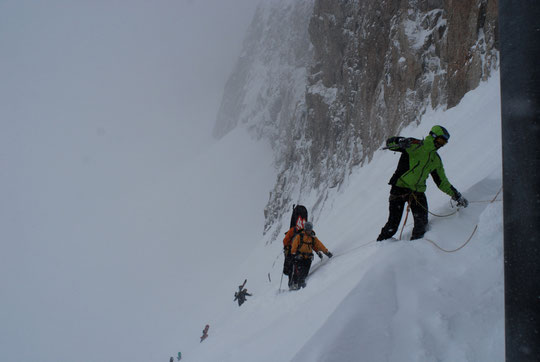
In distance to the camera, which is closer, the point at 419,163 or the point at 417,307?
the point at 417,307

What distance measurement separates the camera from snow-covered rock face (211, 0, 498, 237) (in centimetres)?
1121

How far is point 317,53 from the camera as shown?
2975 cm

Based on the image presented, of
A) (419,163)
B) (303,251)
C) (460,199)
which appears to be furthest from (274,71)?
(460,199)

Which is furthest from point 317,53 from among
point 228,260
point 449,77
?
point 228,260

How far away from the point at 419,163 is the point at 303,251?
2.53 metres

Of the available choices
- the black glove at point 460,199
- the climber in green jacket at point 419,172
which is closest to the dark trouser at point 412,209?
the climber in green jacket at point 419,172

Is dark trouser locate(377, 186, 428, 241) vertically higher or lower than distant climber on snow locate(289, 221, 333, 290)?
lower

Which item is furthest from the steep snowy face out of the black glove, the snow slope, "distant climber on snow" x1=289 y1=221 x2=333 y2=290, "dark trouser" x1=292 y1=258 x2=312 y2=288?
the snow slope

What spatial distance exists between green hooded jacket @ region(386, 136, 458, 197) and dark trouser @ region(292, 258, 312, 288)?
229cm

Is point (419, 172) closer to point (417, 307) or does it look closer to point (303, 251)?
point (417, 307)

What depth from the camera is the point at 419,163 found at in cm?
384

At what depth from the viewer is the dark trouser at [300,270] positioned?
5367mm

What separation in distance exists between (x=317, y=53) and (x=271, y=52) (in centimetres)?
3511

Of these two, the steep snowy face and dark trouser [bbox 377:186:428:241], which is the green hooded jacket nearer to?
dark trouser [bbox 377:186:428:241]
